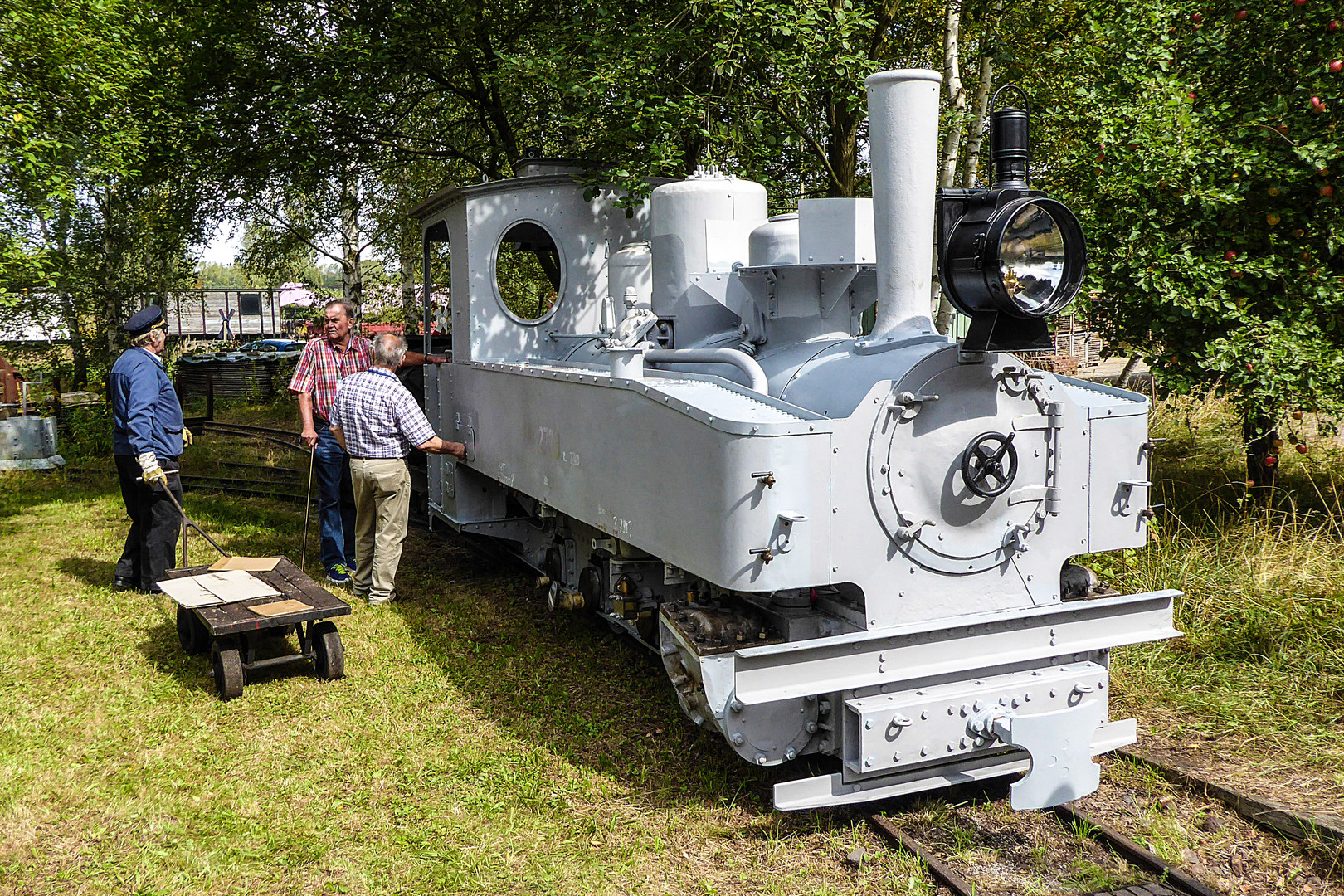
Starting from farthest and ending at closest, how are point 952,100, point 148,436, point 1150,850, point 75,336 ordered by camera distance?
point 75,336 → point 952,100 → point 148,436 → point 1150,850

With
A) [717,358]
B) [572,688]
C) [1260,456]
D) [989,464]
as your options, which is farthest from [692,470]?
[1260,456]

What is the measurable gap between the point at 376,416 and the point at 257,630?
1766 millimetres

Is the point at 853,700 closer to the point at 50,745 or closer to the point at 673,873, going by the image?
the point at 673,873

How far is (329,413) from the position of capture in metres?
7.34

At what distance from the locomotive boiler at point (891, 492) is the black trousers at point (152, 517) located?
3475 mm

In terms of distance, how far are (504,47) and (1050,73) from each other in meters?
6.32

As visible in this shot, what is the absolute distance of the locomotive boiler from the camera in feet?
12.0

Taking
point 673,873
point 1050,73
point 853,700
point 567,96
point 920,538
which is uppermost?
point 1050,73

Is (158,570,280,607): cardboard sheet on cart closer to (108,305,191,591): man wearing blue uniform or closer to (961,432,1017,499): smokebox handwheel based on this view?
(108,305,191,591): man wearing blue uniform

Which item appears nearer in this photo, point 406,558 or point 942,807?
point 942,807

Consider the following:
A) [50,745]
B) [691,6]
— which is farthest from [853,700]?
[691,6]

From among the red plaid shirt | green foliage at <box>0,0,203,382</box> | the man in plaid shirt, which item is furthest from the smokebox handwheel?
green foliage at <box>0,0,203,382</box>

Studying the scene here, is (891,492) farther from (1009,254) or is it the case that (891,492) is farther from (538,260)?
(538,260)

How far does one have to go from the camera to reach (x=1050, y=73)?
1180 centimetres
